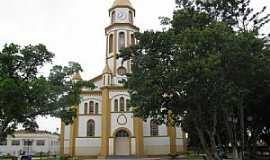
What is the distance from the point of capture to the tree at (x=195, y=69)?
15719 mm

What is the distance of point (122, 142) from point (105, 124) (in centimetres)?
299

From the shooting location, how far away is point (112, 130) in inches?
1494

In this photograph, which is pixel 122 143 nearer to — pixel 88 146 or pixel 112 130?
pixel 112 130

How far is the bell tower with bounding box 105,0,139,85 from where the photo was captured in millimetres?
41406

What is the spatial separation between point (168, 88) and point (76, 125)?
2489cm

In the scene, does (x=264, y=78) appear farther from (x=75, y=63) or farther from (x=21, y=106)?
(x=21, y=106)

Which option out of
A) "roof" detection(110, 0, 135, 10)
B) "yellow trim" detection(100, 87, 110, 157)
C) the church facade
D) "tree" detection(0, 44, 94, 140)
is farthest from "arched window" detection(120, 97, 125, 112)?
"tree" detection(0, 44, 94, 140)

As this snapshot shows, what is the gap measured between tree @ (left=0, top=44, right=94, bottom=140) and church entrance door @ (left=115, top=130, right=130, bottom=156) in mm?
18091

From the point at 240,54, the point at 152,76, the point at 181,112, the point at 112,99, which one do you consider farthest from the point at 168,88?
the point at 112,99

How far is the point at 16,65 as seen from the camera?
1898cm

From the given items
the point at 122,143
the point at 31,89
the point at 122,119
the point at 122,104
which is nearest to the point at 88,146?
the point at 122,143

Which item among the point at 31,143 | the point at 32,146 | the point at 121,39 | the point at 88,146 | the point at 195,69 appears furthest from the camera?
the point at 32,146

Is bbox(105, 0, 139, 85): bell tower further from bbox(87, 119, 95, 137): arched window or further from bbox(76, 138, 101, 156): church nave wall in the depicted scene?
bbox(76, 138, 101, 156): church nave wall

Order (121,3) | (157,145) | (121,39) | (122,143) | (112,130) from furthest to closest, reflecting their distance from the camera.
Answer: (121,3) → (121,39) → (157,145) → (122,143) → (112,130)
